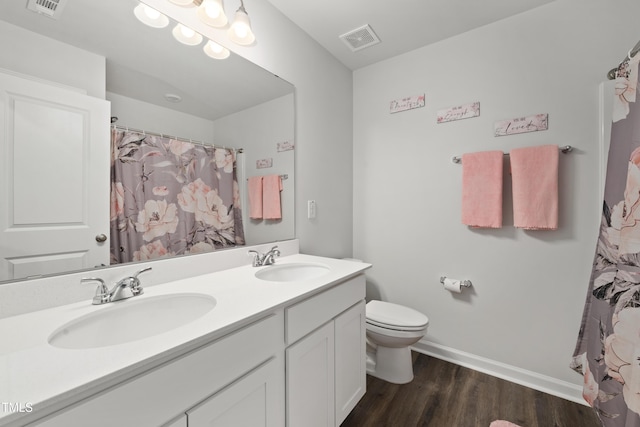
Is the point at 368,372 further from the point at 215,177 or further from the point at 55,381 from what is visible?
the point at 55,381

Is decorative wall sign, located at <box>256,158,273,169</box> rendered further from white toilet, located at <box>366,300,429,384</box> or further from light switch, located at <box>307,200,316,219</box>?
white toilet, located at <box>366,300,429,384</box>

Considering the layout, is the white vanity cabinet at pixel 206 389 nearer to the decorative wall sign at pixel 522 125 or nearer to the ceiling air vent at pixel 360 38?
the decorative wall sign at pixel 522 125

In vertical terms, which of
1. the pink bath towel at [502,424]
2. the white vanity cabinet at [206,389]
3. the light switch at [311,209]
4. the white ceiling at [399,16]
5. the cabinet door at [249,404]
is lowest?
the pink bath towel at [502,424]

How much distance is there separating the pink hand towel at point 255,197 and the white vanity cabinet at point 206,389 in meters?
0.78

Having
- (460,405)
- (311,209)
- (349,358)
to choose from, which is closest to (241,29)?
(311,209)

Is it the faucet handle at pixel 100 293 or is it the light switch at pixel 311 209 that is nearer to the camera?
the faucet handle at pixel 100 293

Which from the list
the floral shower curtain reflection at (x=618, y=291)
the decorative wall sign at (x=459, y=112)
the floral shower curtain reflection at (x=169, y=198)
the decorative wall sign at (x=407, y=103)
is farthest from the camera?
the decorative wall sign at (x=407, y=103)

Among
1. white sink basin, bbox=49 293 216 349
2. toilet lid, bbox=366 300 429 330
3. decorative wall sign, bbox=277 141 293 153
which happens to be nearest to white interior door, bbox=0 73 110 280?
white sink basin, bbox=49 293 216 349

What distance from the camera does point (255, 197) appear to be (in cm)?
158

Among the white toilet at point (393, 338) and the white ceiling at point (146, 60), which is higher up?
the white ceiling at point (146, 60)

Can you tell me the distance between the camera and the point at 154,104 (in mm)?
1135

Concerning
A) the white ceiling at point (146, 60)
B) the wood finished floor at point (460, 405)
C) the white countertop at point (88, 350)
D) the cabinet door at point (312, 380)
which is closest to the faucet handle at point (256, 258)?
the white countertop at point (88, 350)

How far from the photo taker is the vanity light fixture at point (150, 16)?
1072 mm

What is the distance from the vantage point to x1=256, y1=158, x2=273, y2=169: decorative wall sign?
1.59m
